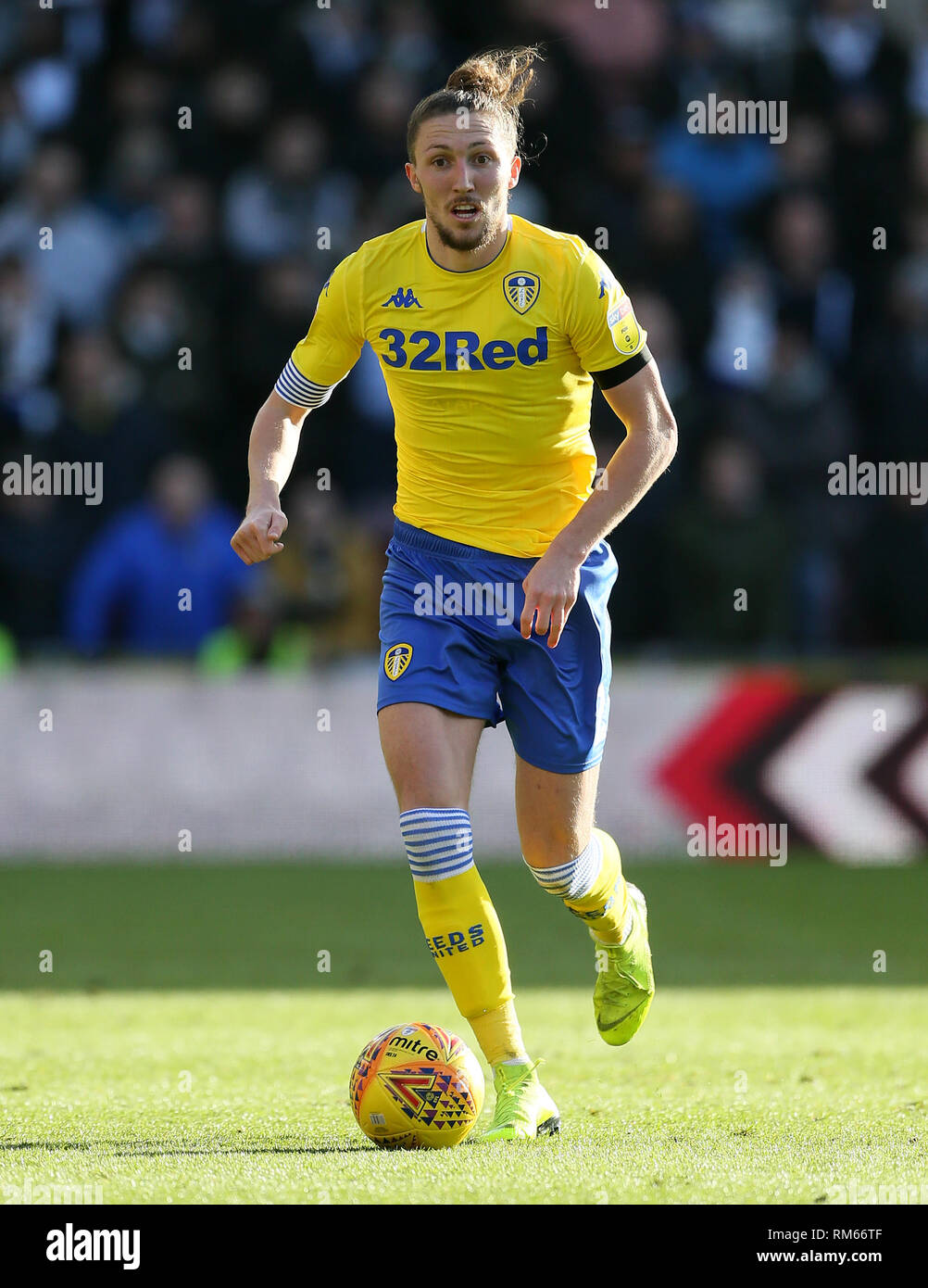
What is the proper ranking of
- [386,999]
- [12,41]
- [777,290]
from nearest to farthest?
[386,999] → [777,290] → [12,41]

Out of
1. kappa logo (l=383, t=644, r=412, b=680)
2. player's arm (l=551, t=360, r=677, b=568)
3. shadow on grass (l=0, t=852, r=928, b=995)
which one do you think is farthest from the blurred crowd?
player's arm (l=551, t=360, r=677, b=568)

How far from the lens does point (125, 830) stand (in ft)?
35.2

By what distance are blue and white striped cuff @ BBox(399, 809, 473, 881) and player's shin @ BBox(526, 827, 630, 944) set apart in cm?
45

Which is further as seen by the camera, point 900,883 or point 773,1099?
point 900,883

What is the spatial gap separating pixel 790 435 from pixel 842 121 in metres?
2.72

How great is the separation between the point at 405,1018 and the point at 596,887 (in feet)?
5.60

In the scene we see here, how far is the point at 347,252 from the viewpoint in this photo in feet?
40.6

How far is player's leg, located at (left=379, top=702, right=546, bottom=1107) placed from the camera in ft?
16.4

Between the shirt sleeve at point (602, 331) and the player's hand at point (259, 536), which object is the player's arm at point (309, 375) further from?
the shirt sleeve at point (602, 331)

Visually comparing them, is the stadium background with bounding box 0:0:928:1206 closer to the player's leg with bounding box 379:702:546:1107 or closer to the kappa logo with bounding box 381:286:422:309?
the player's leg with bounding box 379:702:546:1107

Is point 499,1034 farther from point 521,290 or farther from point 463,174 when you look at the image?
point 463,174

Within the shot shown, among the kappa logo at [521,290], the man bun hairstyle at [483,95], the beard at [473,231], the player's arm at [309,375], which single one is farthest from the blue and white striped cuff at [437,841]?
the man bun hairstyle at [483,95]
